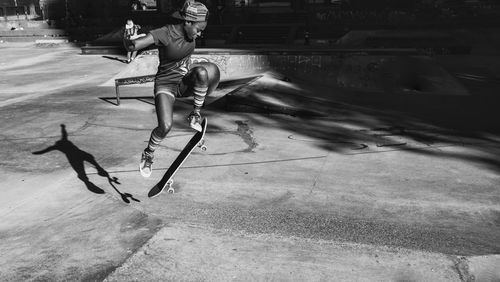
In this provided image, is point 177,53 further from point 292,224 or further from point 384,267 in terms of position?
point 384,267

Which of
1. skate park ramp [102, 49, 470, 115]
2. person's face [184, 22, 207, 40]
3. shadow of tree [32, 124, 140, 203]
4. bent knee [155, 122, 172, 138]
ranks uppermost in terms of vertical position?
person's face [184, 22, 207, 40]

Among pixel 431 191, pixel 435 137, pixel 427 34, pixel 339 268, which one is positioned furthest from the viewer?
pixel 427 34

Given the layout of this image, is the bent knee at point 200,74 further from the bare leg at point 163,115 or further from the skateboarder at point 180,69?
the bare leg at point 163,115

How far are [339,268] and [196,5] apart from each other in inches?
121

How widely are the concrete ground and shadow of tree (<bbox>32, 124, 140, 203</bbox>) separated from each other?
31mm

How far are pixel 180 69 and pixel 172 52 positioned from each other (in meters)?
0.22

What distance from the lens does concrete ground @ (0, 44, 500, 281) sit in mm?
4188

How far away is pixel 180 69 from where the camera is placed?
5039mm

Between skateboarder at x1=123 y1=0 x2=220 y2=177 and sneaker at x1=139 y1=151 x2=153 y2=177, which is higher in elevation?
skateboarder at x1=123 y1=0 x2=220 y2=177

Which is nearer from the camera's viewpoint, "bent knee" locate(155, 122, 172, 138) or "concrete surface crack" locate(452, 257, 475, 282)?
"concrete surface crack" locate(452, 257, 475, 282)

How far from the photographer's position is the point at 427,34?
989 inches

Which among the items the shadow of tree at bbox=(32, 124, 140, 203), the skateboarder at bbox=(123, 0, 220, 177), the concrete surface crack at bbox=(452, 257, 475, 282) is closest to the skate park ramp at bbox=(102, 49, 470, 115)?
the shadow of tree at bbox=(32, 124, 140, 203)

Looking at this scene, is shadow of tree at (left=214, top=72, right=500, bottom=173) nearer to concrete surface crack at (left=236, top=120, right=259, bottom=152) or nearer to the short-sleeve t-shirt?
concrete surface crack at (left=236, top=120, right=259, bottom=152)

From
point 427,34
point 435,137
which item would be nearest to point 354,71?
point 435,137
